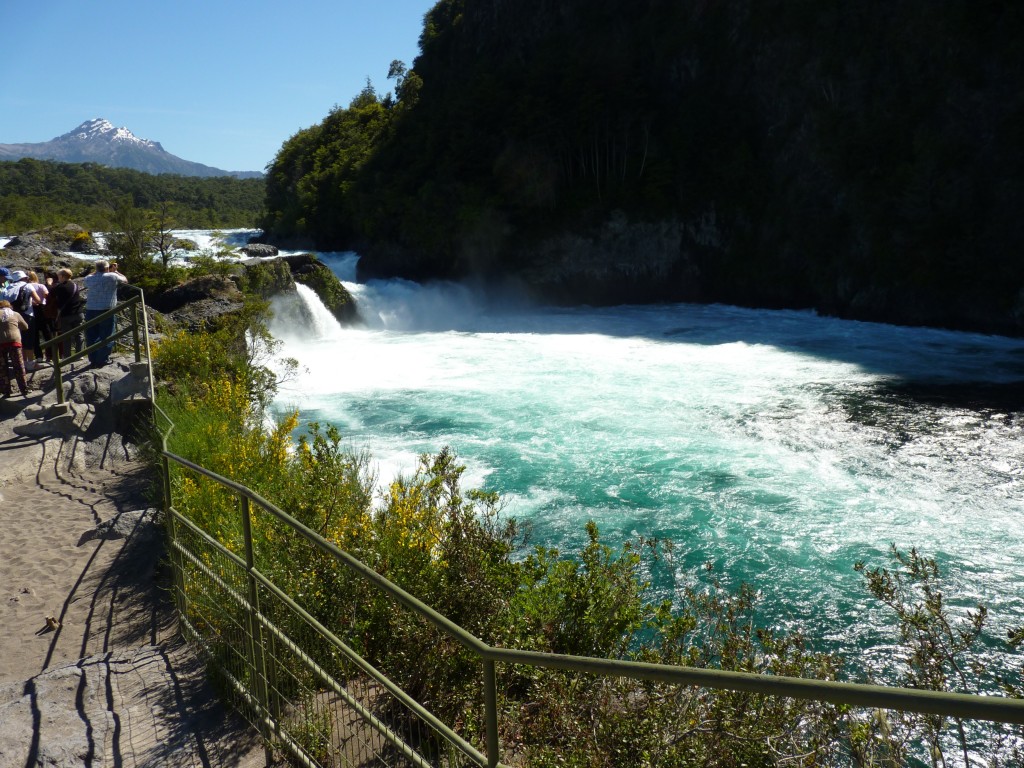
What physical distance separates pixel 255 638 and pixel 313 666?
0.78m

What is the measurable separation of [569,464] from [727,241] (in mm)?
Result: 23056

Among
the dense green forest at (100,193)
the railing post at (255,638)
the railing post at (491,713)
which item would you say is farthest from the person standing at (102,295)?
the dense green forest at (100,193)

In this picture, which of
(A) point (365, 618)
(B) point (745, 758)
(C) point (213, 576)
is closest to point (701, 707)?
(B) point (745, 758)

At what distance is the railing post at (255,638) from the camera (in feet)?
13.8

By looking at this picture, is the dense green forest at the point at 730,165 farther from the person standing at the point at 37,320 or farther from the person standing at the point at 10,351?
the person standing at the point at 10,351

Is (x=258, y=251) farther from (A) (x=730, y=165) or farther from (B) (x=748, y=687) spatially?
(B) (x=748, y=687)

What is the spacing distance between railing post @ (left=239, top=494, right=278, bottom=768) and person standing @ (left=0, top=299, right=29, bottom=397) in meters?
8.97

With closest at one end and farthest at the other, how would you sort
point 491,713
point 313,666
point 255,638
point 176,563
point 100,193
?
point 491,713 → point 313,666 → point 255,638 → point 176,563 → point 100,193

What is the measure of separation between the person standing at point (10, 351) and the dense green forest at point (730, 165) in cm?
2428

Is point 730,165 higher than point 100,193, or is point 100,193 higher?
point 100,193

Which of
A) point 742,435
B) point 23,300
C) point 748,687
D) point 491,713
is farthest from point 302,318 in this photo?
point 748,687

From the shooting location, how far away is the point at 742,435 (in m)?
13.2

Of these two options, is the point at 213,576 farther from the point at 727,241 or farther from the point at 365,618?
the point at 727,241

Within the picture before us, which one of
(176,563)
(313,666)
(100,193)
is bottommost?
(176,563)
